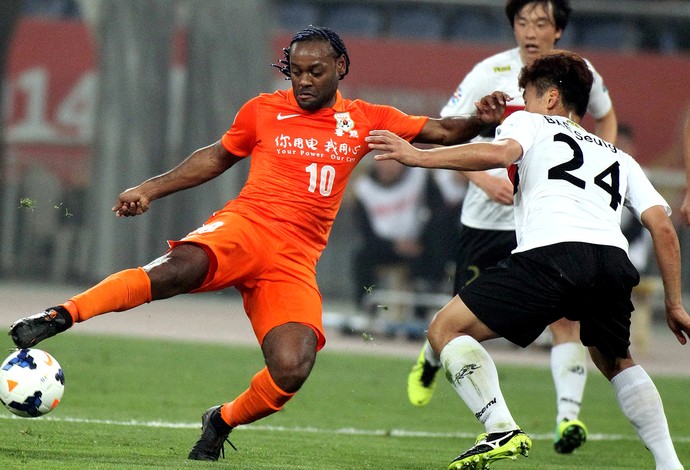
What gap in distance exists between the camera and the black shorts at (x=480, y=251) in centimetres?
811

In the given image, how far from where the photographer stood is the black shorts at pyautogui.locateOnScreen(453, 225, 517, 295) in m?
8.11

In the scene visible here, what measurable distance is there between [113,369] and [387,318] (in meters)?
6.03

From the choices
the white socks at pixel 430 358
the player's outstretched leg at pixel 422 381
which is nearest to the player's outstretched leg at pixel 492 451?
the white socks at pixel 430 358

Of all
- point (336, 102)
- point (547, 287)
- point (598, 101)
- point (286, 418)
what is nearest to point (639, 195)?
point (547, 287)

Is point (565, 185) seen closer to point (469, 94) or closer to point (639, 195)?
point (639, 195)

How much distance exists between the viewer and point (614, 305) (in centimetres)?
598

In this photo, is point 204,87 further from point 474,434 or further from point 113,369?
point 474,434

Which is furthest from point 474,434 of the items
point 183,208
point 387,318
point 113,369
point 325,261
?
point 183,208

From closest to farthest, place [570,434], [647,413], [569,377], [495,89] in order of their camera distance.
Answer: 1. [647,413]
2. [570,434]
3. [569,377]
4. [495,89]

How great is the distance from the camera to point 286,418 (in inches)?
360

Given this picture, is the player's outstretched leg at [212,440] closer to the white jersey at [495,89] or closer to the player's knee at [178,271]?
the player's knee at [178,271]

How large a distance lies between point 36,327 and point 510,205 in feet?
10.6

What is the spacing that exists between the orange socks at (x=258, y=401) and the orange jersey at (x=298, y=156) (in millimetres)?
770

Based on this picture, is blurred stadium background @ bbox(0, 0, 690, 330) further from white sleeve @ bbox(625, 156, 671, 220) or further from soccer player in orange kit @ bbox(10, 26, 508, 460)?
white sleeve @ bbox(625, 156, 671, 220)
